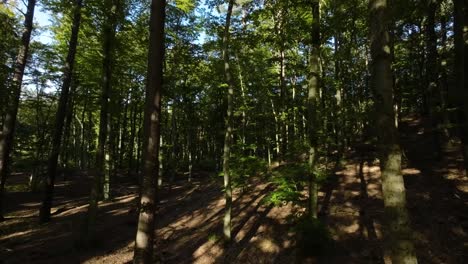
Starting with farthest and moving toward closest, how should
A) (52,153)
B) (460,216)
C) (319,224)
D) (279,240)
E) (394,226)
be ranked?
(52,153), (279,240), (460,216), (319,224), (394,226)

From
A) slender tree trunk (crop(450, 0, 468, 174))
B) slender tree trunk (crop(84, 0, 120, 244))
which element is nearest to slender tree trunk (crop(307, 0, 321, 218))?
slender tree trunk (crop(450, 0, 468, 174))

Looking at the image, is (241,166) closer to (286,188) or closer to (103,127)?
(286,188)

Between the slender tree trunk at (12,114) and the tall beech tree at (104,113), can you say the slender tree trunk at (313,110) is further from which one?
the slender tree trunk at (12,114)

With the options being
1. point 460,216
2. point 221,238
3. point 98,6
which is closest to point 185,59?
point 98,6

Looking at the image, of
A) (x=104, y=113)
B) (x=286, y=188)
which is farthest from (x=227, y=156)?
(x=104, y=113)

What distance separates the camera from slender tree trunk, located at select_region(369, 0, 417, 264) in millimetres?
3824

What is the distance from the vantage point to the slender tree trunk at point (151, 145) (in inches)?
250

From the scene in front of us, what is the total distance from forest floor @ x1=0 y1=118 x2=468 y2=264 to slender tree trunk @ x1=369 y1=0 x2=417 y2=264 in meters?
5.97

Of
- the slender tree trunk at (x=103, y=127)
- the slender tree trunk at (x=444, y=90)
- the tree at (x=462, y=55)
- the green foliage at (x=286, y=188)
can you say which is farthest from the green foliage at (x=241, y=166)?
the tree at (x=462, y=55)

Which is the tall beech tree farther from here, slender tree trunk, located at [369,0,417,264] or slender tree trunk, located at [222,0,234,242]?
slender tree trunk, located at [369,0,417,264]

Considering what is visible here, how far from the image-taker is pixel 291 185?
32.9ft

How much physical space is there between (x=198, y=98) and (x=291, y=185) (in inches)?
946

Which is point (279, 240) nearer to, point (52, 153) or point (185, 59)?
point (52, 153)

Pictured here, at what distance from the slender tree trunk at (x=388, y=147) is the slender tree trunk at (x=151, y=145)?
427cm
